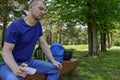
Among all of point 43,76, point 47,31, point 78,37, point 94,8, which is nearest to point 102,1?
point 94,8

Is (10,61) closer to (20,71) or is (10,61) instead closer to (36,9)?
(20,71)

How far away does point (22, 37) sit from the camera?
149 inches

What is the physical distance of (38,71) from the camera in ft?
14.0

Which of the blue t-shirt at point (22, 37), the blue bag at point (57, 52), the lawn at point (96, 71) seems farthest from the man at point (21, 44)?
the lawn at point (96, 71)

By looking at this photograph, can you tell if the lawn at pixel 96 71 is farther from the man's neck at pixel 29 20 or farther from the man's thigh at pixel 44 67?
the man's neck at pixel 29 20

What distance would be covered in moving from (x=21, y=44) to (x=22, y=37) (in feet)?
0.30

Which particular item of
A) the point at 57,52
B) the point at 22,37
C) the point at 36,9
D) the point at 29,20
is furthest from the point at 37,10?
the point at 57,52

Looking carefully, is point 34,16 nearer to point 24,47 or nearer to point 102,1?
point 24,47

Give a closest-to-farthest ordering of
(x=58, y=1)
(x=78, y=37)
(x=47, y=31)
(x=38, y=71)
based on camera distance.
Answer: (x=38, y=71), (x=58, y=1), (x=47, y=31), (x=78, y=37)

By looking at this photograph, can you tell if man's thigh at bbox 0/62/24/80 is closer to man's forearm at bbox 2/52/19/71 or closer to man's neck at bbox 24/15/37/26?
man's forearm at bbox 2/52/19/71

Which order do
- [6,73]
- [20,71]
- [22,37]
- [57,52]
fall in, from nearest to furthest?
[20,71] < [6,73] < [22,37] < [57,52]

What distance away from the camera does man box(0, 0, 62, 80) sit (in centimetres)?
353

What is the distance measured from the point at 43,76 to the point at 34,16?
101cm

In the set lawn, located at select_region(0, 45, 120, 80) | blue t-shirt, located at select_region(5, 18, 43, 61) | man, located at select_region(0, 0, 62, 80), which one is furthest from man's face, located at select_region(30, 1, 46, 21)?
lawn, located at select_region(0, 45, 120, 80)
